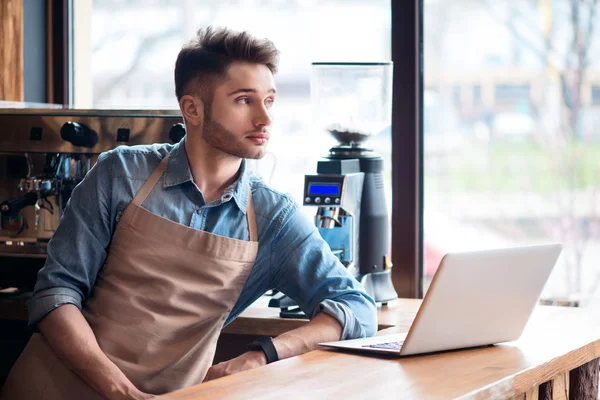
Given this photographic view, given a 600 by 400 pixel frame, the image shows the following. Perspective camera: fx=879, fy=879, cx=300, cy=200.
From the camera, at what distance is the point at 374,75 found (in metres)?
2.97

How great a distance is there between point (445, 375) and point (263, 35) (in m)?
1.91

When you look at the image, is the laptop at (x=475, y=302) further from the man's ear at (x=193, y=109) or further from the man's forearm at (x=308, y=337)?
the man's ear at (x=193, y=109)

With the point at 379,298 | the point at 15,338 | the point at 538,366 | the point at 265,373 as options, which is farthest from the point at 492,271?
the point at 15,338

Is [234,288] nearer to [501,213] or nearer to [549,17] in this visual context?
[501,213]

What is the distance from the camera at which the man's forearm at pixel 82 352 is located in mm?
1958

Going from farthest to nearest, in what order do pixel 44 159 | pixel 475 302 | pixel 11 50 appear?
pixel 11 50, pixel 44 159, pixel 475 302

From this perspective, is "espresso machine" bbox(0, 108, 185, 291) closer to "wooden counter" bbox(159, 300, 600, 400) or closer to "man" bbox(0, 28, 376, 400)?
"man" bbox(0, 28, 376, 400)

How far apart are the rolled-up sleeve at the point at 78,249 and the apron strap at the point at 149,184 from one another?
69 millimetres

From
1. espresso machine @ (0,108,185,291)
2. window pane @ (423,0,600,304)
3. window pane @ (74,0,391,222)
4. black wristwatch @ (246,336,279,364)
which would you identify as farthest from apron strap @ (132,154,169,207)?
window pane @ (423,0,600,304)

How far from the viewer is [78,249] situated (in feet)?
6.89

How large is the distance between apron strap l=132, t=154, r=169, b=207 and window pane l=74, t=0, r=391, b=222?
865 millimetres

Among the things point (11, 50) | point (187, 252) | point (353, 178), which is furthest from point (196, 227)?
point (11, 50)

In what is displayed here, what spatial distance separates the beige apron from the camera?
2129mm

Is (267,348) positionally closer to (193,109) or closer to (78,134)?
(193,109)
